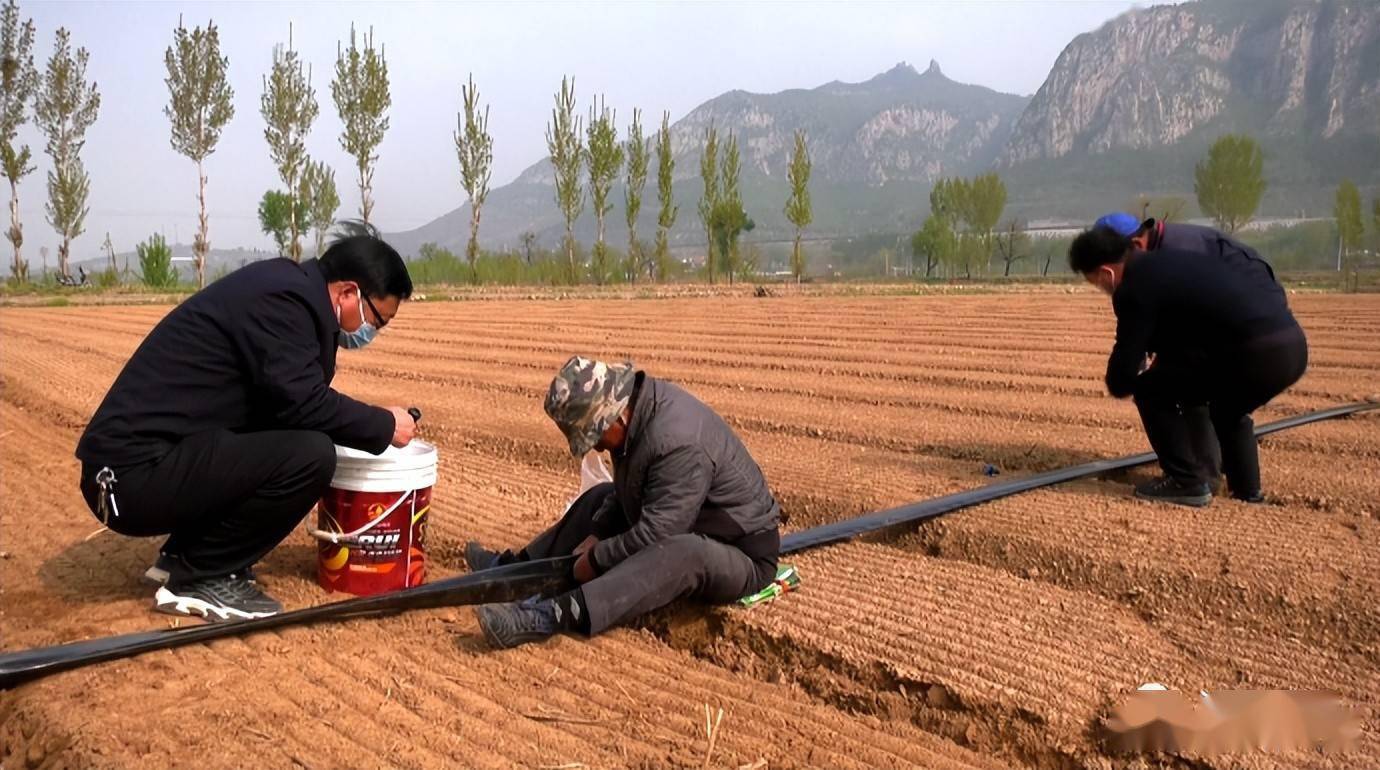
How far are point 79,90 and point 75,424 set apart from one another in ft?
91.3

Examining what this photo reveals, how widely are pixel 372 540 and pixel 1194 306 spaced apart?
11.7 ft

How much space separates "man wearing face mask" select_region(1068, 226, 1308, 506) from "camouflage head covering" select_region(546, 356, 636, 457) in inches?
101

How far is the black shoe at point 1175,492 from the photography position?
183 inches

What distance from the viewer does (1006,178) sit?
407 ft

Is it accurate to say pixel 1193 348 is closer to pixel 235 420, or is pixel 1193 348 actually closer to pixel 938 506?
pixel 938 506

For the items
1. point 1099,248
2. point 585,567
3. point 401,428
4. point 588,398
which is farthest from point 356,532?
point 1099,248

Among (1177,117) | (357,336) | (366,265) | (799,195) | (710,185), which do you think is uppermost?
(1177,117)

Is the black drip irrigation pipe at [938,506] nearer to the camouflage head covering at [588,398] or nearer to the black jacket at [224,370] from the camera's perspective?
the camouflage head covering at [588,398]

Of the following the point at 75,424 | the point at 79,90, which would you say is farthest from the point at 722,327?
the point at 79,90

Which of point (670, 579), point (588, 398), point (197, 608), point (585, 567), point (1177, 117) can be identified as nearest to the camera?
point (588, 398)

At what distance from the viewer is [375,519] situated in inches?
136

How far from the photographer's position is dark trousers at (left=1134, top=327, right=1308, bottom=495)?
4.54 metres

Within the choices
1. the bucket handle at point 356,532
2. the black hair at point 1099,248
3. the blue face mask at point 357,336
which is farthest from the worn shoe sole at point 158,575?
the black hair at point 1099,248

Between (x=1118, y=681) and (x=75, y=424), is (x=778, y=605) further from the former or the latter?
(x=75, y=424)
